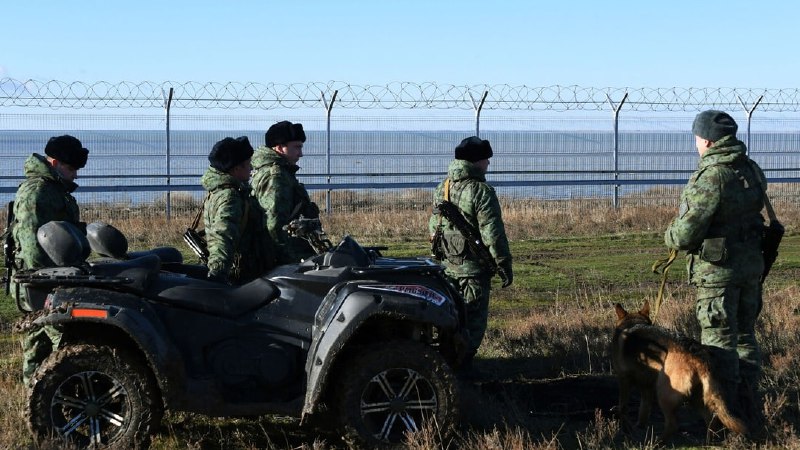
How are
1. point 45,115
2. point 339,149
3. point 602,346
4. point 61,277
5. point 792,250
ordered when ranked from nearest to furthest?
point 61,277 < point 602,346 < point 792,250 < point 45,115 < point 339,149

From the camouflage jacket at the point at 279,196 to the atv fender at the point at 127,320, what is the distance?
7.16 feet

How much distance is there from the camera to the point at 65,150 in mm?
7555

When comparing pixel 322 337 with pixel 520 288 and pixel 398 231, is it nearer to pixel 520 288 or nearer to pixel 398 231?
pixel 520 288

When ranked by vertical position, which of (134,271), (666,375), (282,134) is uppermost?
(282,134)

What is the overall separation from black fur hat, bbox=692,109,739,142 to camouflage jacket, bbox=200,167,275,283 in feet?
9.06

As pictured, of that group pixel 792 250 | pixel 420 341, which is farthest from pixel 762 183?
pixel 792 250

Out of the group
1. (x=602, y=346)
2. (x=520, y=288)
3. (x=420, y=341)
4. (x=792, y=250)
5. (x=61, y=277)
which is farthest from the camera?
(x=792, y=250)

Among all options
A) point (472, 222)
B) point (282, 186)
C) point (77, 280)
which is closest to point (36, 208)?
point (77, 280)

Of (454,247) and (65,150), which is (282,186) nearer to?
(454,247)

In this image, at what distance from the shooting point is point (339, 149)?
120 feet

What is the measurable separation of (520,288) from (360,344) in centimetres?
698

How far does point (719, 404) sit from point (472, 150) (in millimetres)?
3066

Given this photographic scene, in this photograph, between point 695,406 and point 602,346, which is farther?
point 602,346

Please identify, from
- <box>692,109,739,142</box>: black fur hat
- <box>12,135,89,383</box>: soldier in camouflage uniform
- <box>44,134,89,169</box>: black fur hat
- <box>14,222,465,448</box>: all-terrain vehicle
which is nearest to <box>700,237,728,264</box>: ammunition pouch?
<box>692,109,739,142</box>: black fur hat
